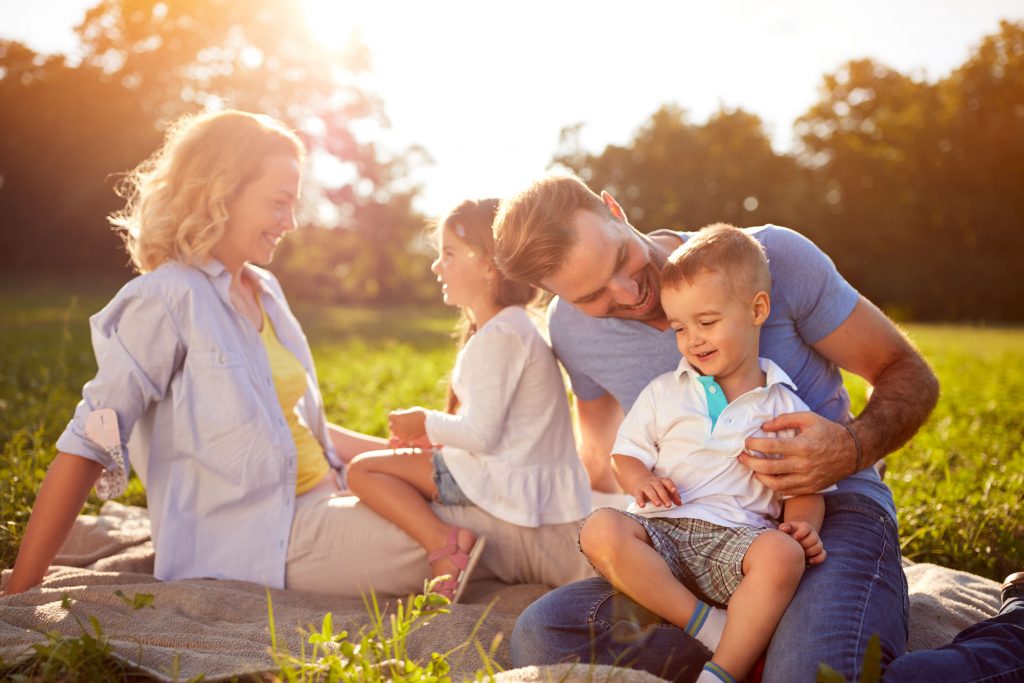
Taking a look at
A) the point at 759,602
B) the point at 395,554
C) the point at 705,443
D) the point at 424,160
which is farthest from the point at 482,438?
the point at 424,160

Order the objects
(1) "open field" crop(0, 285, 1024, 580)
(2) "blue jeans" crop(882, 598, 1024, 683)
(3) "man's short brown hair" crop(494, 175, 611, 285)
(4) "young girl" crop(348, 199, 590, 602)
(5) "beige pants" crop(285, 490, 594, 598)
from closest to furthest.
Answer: (2) "blue jeans" crop(882, 598, 1024, 683) → (3) "man's short brown hair" crop(494, 175, 611, 285) → (4) "young girl" crop(348, 199, 590, 602) → (5) "beige pants" crop(285, 490, 594, 598) → (1) "open field" crop(0, 285, 1024, 580)

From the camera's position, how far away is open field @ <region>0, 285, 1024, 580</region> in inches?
151

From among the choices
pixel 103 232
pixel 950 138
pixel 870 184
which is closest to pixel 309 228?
pixel 103 232

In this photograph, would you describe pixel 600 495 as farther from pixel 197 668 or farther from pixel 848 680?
pixel 197 668

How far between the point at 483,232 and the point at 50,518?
1.81 metres

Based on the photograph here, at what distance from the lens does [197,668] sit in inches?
87.0

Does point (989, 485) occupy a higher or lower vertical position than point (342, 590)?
lower

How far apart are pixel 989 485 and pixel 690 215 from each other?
26.4 meters

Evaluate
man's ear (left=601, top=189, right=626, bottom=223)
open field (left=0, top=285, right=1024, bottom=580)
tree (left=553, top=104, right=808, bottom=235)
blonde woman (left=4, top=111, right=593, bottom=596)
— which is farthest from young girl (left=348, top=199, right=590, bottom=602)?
tree (left=553, top=104, right=808, bottom=235)

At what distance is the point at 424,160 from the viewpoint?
86.9 feet

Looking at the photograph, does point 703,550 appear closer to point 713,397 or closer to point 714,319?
point 713,397

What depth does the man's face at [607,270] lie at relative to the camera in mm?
2803

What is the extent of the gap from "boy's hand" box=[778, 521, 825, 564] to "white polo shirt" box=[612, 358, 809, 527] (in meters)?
0.13

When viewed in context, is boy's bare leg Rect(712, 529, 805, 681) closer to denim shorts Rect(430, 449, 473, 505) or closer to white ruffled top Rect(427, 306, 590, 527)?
white ruffled top Rect(427, 306, 590, 527)
